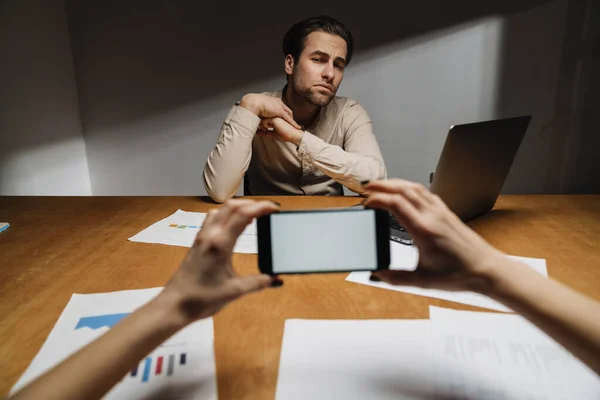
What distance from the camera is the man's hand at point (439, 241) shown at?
46 centimetres

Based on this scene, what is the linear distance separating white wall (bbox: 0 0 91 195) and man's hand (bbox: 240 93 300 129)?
1298 millimetres

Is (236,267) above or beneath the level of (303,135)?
beneath

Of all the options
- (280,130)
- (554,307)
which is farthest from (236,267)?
(280,130)

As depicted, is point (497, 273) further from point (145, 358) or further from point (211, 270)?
point (145, 358)

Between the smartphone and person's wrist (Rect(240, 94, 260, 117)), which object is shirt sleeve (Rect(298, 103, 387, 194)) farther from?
the smartphone

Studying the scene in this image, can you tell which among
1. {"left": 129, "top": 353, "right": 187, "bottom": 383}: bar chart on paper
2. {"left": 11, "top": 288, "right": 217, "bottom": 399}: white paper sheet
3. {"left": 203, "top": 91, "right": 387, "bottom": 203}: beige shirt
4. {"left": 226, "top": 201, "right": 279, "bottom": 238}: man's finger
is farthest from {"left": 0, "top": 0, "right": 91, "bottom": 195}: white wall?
{"left": 226, "top": 201, "right": 279, "bottom": 238}: man's finger

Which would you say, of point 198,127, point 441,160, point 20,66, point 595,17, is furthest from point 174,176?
point 595,17

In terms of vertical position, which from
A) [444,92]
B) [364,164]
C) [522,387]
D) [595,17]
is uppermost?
[595,17]

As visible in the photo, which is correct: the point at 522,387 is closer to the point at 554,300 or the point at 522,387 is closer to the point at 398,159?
the point at 554,300

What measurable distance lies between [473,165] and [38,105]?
226cm

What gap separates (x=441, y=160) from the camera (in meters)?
0.87

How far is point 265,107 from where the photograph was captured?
1.47 m

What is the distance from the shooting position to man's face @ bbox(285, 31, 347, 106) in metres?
1.66

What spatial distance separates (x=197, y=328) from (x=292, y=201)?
0.75 m
